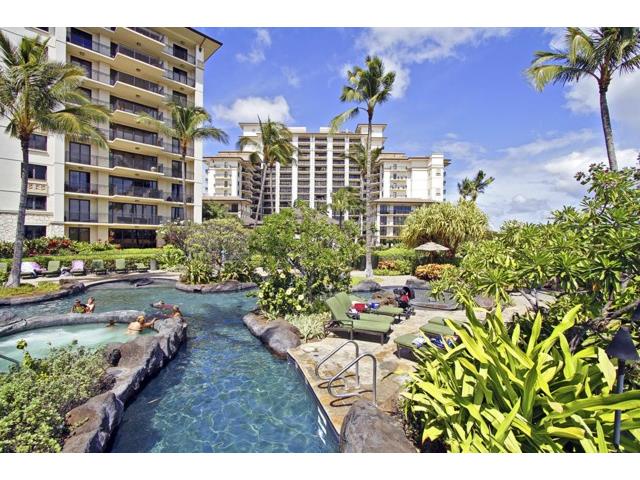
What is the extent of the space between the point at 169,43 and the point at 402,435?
42.4 meters

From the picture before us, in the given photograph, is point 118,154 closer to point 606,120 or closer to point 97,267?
point 97,267

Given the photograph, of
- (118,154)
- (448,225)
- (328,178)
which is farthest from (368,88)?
(328,178)

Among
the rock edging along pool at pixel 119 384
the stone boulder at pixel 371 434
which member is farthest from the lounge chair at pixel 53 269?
the stone boulder at pixel 371 434

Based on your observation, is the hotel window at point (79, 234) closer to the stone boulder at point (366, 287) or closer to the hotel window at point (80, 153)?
the hotel window at point (80, 153)

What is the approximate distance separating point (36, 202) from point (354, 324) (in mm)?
31957

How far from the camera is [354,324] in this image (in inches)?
344

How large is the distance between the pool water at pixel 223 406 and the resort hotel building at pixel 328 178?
49265mm

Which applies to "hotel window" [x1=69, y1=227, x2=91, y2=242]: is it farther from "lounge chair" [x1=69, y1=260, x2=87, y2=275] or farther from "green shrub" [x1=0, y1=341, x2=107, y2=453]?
"green shrub" [x1=0, y1=341, x2=107, y2=453]

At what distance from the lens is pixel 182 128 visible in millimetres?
26156

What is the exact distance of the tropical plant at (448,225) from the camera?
21.8 meters

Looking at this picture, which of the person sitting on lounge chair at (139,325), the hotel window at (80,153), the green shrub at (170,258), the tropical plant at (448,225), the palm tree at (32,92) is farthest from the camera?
the hotel window at (80,153)

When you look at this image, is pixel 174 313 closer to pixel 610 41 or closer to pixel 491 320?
pixel 491 320
